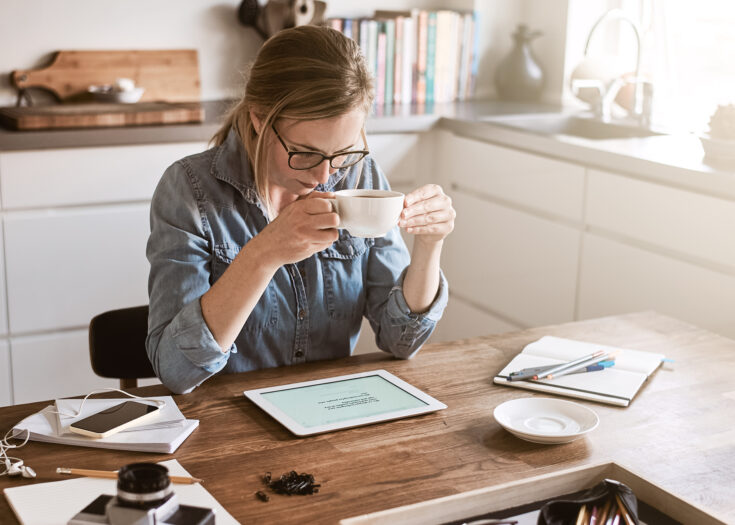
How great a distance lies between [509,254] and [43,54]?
67.8 inches

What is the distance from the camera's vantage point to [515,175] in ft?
9.75

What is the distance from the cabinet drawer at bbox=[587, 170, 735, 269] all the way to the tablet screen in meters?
1.18

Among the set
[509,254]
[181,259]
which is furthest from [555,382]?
[509,254]

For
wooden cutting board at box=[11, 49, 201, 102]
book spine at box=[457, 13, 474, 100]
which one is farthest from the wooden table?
book spine at box=[457, 13, 474, 100]

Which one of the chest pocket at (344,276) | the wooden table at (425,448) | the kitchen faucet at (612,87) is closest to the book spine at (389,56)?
the kitchen faucet at (612,87)

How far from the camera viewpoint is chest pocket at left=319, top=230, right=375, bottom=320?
1.69m

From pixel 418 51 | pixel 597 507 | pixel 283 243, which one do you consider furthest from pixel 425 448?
pixel 418 51

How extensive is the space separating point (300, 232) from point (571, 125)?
2204 millimetres

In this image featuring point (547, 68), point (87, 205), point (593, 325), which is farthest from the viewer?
point (547, 68)

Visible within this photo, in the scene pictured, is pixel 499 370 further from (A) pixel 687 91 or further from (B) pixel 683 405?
(A) pixel 687 91

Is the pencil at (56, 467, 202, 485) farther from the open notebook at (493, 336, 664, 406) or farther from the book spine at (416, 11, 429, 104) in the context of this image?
the book spine at (416, 11, 429, 104)

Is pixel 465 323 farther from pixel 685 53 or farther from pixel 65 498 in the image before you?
pixel 65 498

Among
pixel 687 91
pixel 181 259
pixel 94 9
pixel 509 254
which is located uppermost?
pixel 94 9

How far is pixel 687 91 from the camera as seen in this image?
330cm
